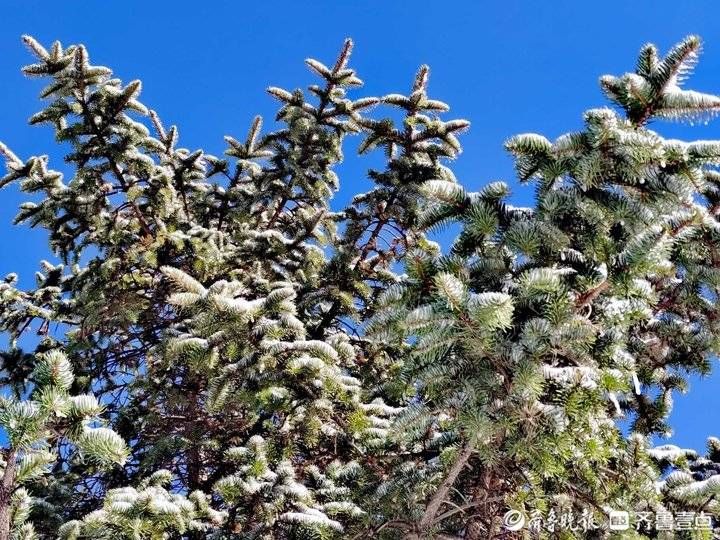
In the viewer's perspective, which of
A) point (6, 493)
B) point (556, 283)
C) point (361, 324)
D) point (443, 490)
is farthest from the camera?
point (361, 324)

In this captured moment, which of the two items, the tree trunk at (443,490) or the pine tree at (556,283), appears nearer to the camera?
the pine tree at (556,283)

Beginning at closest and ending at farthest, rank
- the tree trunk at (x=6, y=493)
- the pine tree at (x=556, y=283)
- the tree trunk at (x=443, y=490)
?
the tree trunk at (x=6, y=493) → the pine tree at (x=556, y=283) → the tree trunk at (x=443, y=490)

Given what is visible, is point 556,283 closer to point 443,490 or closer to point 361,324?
point 443,490

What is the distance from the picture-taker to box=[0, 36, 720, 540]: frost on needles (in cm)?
446

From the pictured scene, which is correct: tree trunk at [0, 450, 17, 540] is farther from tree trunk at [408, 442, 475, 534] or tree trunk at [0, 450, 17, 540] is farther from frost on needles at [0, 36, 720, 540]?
tree trunk at [408, 442, 475, 534]

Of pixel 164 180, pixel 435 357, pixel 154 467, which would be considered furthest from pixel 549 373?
pixel 164 180

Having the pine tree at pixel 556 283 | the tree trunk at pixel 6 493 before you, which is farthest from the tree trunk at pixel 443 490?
the tree trunk at pixel 6 493

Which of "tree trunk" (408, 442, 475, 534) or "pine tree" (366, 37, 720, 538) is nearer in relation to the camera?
"pine tree" (366, 37, 720, 538)

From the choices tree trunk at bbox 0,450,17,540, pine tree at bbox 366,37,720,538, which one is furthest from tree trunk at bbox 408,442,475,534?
tree trunk at bbox 0,450,17,540

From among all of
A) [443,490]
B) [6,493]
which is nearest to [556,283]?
[443,490]

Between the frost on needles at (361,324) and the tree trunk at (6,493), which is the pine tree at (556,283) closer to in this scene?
the frost on needles at (361,324)

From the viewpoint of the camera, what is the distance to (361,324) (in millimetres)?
7770

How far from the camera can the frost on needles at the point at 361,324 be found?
4461 millimetres

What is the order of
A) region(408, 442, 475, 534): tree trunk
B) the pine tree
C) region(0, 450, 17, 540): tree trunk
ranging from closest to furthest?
region(0, 450, 17, 540): tree trunk < the pine tree < region(408, 442, 475, 534): tree trunk
